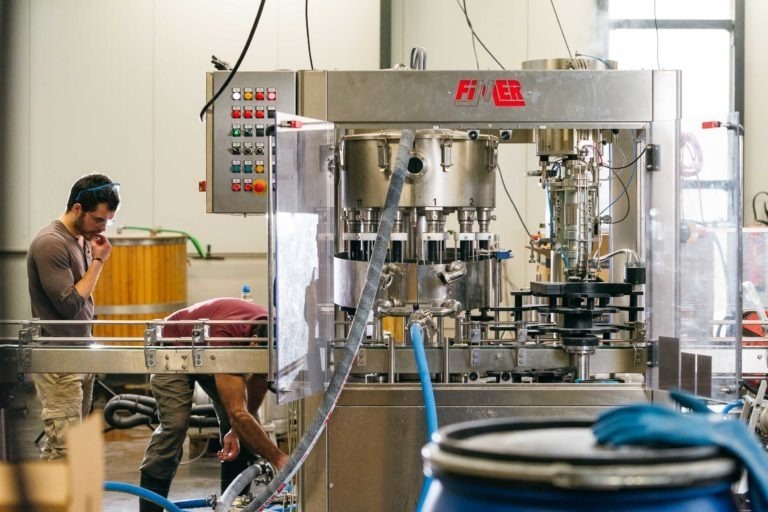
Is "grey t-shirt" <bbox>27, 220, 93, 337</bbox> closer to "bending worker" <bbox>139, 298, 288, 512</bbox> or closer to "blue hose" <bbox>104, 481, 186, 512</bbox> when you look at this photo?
"bending worker" <bbox>139, 298, 288, 512</bbox>

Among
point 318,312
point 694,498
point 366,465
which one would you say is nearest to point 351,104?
point 318,312

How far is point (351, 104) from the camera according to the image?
3049 millimetres

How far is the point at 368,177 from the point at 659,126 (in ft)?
2.75

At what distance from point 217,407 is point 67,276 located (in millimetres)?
771

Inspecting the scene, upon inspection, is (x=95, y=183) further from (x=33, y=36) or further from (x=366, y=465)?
(x=33, y=36)

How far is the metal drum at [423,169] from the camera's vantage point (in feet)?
10.3

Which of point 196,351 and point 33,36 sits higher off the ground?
point 33,36

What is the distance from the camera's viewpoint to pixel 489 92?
10.0 feet

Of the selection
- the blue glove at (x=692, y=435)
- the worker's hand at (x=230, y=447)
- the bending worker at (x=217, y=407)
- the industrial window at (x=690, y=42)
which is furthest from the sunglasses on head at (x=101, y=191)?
the industrial window at (x=690, y=42)

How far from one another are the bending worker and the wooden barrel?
2791 millimetres

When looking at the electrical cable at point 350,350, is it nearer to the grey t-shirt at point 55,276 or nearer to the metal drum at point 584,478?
the grey t-shirt at point 55,276

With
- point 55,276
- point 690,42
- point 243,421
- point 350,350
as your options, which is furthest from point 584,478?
point 690,42

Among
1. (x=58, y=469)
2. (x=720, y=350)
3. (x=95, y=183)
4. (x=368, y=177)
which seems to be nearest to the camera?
(x=58, y=469)

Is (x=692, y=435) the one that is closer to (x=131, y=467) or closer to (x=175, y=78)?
(x=131, y=467)
